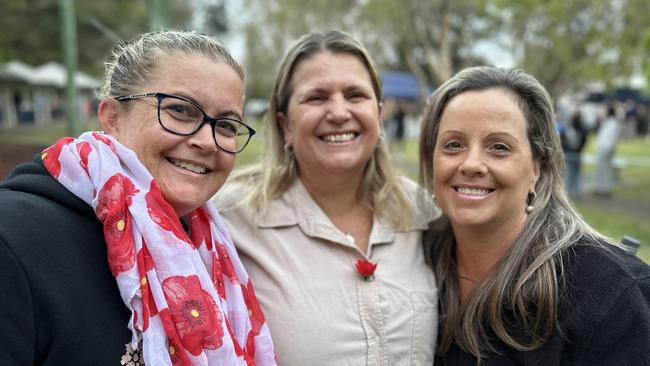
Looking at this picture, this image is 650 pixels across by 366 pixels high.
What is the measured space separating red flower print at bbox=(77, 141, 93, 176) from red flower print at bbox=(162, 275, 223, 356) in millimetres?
417

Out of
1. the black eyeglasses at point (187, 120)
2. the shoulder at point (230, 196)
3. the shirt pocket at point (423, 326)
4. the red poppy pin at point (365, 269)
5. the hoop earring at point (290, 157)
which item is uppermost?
the black eyeglasses at point (187, 120)

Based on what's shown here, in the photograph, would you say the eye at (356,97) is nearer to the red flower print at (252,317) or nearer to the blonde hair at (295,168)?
the blonde hair at (295,168)

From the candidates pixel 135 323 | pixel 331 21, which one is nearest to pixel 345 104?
pixel 135 323

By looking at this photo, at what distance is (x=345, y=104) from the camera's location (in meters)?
2.67

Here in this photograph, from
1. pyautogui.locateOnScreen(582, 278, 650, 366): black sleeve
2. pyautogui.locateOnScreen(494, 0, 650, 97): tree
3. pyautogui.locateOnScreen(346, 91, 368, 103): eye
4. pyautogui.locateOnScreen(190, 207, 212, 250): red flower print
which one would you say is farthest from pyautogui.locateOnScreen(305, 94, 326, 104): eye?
pyautogui.locateOnScreen(494, 0, 650, 97): tree

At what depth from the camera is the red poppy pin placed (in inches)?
96.6

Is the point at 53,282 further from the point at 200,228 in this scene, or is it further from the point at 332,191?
the point at 332,191

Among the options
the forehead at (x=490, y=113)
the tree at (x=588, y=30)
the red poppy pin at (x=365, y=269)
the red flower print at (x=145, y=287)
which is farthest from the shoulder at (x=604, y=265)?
the tree at (x=588, y=30)

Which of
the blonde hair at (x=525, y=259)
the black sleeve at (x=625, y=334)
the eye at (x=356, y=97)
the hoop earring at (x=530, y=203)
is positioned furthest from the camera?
the eye at (x=356, y=97)

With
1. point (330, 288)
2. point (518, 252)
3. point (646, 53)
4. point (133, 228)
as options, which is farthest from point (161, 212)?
point (646, 53)

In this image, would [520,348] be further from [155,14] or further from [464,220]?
[155,14]

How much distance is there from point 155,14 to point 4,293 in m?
6.02

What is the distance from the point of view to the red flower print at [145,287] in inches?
62.4

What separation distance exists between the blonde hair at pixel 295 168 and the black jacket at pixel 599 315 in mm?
858
